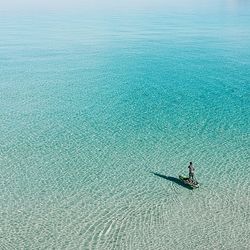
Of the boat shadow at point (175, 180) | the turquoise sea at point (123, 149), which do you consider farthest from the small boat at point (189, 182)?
the turquoise sea at point (123, 149)

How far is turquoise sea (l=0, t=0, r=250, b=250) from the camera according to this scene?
21.6 metres

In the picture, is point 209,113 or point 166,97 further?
point 166,97

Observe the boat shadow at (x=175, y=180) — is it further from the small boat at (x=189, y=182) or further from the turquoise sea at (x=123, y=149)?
the turquoise sea at (x=123, y=149)

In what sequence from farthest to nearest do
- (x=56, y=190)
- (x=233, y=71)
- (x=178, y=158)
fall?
(x=233, y=71), (x=178, y=158), (x=56, y=190)

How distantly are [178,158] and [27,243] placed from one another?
13.8m

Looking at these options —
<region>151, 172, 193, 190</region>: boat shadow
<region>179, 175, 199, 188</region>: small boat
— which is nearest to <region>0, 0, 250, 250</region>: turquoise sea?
<region>151, 172, 193, 190</region>: boat shadow

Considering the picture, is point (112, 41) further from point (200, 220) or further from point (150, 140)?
point (200, 220)

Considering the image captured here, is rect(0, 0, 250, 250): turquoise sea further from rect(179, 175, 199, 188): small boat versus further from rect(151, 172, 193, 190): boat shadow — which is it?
rect(179, 175, 199, 188): small boat

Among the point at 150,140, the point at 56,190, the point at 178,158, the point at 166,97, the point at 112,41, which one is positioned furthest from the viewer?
the point at 112,41

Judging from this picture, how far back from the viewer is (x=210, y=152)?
31.3 m

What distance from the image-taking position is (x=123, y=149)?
105ft

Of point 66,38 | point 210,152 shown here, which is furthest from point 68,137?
point 66,38

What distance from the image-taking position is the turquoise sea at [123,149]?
70.9 ft

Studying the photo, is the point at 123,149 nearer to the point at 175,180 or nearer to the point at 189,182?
the point at 175,180
